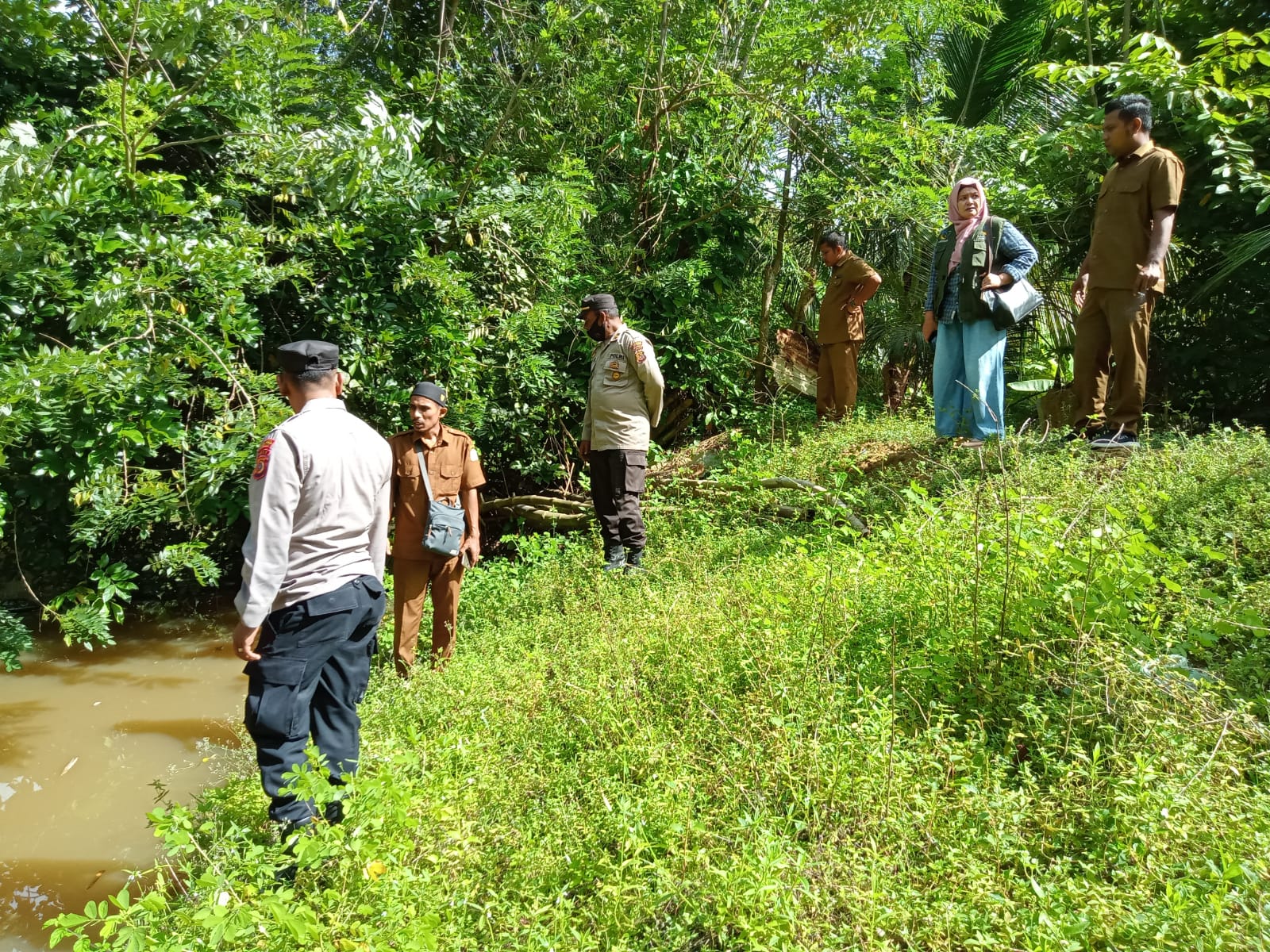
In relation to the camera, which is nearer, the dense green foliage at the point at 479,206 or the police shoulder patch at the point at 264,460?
the police shoulder patch at the point at 264,460

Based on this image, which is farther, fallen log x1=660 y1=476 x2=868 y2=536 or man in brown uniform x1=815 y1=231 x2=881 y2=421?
man in brown uniform x1=815 y1=231 x2=881 y2=421

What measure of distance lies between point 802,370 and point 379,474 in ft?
25.1

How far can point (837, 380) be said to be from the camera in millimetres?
8219

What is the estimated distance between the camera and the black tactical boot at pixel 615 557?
584cm

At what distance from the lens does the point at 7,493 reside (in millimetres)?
4867

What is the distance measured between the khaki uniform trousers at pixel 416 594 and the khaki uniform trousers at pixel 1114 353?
162 inches

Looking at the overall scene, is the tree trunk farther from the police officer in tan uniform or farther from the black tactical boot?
the black tactical boot

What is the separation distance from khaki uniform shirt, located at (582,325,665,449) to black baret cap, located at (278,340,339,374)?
271cm

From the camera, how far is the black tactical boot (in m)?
5.84

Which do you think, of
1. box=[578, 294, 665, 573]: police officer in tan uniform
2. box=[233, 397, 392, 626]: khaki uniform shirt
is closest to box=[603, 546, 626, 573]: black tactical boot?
box=[578, 294, 665, 573]: police officer in tan uniform

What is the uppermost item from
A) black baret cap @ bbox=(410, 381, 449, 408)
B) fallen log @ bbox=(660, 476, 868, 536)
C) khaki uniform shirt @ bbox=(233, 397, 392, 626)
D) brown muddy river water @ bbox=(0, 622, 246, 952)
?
black baret cap @ bbox=(410, 381, 449, 408)

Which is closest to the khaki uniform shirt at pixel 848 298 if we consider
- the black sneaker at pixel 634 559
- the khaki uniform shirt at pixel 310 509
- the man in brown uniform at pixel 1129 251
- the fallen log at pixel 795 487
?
the fallen log at pixel 795 487

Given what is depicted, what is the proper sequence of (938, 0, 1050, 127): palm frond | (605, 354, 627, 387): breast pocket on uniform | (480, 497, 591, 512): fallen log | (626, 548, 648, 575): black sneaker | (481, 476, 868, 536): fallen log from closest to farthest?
(626, 548, 648, 575): black sneaker → (605, 354, 627, 387): breast pocket on uniform → (481, 476, 868, 536): fallen log → (480, 497, 591, 512): fallen log → (938, 0, 1050, 127): palm frond

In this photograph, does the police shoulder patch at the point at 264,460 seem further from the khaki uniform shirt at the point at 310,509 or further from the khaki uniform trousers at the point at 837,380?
the khaki uniform trousers at the point at 837,380
